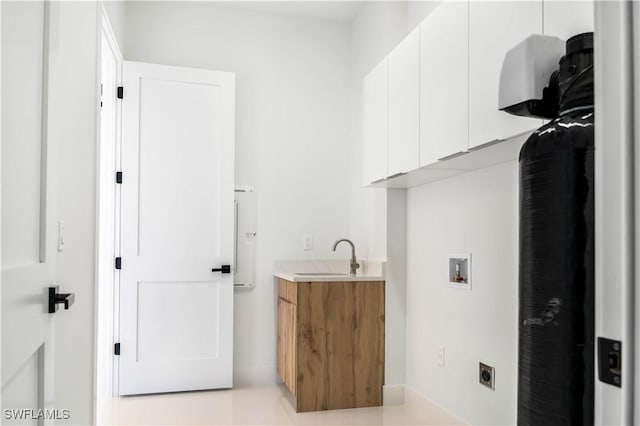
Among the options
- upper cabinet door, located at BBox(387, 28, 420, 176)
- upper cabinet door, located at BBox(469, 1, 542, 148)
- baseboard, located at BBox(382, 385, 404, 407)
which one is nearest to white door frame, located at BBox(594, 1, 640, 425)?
upper cabinet door, located at BBox(469, 1, 542, 148)

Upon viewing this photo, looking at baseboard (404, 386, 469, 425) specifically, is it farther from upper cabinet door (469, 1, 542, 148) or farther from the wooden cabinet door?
upper cabinet door (469, 1, 542, 148)

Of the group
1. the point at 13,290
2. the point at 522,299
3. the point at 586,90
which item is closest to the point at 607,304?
the point at 522,299

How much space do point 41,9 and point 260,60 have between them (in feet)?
10.0

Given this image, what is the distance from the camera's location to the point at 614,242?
0.69 metres

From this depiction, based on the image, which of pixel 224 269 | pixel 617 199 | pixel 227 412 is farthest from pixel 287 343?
pixel 617 199

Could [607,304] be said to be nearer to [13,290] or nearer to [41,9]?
[13,290]

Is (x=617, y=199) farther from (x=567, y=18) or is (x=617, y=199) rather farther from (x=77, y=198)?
(x=77, y=198)

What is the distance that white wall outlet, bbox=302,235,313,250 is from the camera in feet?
13.6

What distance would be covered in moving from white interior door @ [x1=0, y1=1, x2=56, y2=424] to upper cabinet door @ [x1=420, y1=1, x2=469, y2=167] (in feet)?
5.34

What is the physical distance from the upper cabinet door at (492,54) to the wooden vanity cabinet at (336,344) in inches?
60.7

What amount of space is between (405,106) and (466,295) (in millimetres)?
1088

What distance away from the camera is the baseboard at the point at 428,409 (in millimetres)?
2930

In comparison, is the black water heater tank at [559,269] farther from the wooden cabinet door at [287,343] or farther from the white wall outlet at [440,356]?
Result: the wooden cabinet door at [287,343]

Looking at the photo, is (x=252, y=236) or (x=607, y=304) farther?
(x=252, y=236)
